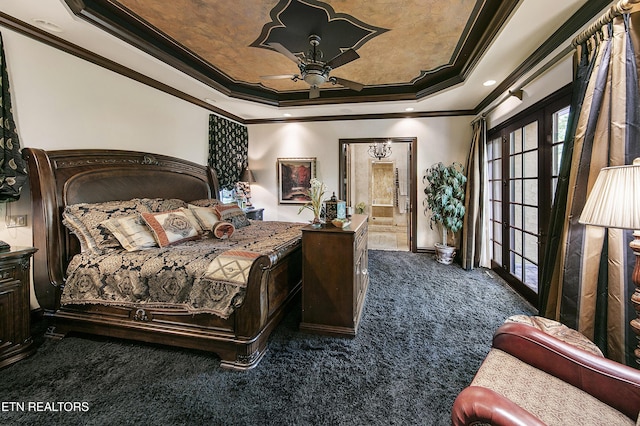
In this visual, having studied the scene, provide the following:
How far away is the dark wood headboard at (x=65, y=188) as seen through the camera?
2.31 meters

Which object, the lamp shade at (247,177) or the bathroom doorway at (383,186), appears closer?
the lamp shade at (247,177)

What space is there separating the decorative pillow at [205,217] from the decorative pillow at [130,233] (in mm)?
636

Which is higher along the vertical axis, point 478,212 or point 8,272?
point 478,212

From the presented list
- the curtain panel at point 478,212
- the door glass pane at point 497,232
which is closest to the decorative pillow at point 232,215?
the curtain panel at point 478,212

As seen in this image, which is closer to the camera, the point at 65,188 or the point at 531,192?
the point at 65,188

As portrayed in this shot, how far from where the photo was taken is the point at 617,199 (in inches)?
47.4

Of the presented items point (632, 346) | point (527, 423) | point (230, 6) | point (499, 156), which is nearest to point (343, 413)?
point (527, 423)

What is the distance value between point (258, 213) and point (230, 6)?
3613 mm

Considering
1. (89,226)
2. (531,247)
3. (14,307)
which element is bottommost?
(14,307)

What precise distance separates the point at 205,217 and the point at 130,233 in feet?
2.81

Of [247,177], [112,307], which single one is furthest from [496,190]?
[112,307]

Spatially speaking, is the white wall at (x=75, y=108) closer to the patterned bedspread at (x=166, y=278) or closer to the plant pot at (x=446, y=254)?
the patterned bedspread at (x=166, y=278)

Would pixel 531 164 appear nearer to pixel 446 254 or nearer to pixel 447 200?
pixel 447 200

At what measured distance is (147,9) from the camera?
2400 mm
